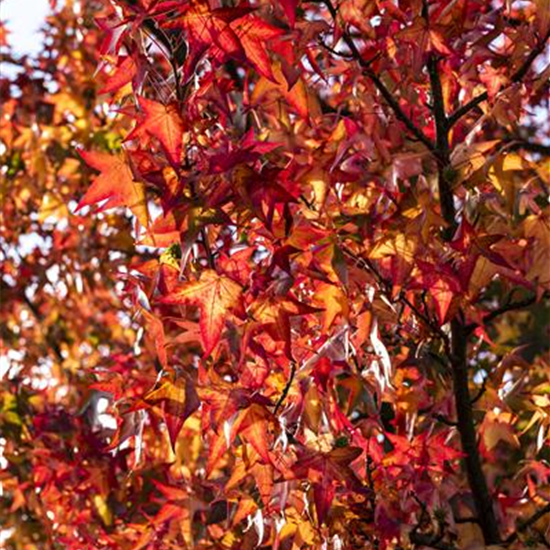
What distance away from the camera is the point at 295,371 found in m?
2.07

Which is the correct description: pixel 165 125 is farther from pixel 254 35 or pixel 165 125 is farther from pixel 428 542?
pixel 428 542

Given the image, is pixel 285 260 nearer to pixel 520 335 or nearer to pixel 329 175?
pixel 329 175

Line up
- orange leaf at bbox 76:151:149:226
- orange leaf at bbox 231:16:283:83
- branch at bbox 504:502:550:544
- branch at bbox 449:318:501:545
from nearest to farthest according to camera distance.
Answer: orange leaf at bbox 231:16:283:83 < orange leaf at bbox 76:151:149:226 < branch at bbox 504:502:550:544 < branch at bbox 449:318:501:545

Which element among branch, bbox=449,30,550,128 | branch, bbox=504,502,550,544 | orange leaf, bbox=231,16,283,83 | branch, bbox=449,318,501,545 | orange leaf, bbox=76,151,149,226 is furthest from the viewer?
branch, bbox=449,318,501,545

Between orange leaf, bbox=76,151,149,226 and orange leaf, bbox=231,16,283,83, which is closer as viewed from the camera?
orange leaf, bbox=231,16,283,83

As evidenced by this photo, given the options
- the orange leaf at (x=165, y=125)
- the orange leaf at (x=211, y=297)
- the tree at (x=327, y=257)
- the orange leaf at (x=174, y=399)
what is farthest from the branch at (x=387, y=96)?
the orange leaf at (x=174, y=399)

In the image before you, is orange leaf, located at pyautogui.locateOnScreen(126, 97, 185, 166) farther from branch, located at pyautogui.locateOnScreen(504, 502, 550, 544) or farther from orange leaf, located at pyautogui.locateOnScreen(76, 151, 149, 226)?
branch, located at pyautogui.locateOnScreen(504, 502, 550, 544)

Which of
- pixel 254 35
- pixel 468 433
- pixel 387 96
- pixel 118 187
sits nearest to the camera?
pixel 254 35

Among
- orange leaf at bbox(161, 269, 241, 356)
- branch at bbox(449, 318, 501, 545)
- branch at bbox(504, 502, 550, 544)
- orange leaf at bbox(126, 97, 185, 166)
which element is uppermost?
orange leaf at bbox(126, 97, 185, 166)

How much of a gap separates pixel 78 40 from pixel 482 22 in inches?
127

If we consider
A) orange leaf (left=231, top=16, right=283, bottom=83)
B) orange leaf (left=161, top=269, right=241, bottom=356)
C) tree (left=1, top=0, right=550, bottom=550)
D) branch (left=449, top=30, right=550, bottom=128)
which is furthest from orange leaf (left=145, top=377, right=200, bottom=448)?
branch (left=449, top=30, right=550, bottom=128)

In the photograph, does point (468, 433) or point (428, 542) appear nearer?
point (428, 542)

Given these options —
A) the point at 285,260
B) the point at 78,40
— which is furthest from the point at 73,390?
the point at 285,260

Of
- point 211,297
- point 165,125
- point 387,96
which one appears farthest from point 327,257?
point 387,96
